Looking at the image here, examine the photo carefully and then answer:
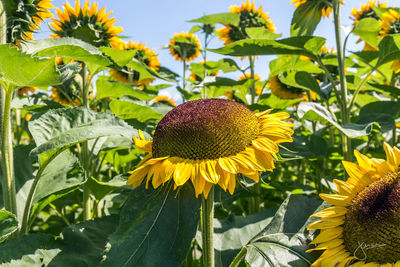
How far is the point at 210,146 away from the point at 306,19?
1096mm

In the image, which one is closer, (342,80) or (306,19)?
(342,80)

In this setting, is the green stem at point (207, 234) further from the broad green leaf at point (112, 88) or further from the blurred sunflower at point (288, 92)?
the blurred sunflower at point (288, 92)

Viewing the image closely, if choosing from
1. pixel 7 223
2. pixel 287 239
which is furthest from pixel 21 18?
pixel 287 239

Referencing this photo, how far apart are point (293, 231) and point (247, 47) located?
27.2 inches

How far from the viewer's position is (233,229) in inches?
45.6

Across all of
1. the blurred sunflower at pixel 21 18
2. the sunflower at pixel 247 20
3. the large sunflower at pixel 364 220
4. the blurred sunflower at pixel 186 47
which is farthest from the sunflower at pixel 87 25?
the blurred sunflower at pixel 186 47

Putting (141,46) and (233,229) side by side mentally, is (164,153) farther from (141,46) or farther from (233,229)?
(141,46)

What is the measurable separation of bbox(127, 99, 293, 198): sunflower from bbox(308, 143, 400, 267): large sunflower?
0.20 m

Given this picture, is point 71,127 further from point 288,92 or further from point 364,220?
point 288,92

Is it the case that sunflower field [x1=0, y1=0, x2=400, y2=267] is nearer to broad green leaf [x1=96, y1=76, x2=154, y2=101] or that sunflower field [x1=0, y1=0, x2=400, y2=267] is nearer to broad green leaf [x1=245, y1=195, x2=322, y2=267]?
broad green leaf [x1=245, y1=195, x2=322, y2=267]

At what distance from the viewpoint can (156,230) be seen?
0.77 meters

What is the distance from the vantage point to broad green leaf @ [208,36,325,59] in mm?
1282

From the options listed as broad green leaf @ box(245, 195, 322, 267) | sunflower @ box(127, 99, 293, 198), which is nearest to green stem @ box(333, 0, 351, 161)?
broad green leaf @ box(245, 195, 322, 267)

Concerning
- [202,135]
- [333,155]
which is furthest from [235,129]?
[333,155]
